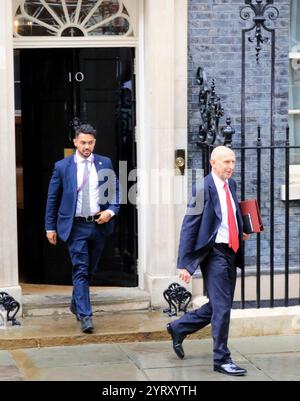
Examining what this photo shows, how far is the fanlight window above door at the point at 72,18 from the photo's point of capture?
923 centimetres

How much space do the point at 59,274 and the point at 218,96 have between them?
2419mm

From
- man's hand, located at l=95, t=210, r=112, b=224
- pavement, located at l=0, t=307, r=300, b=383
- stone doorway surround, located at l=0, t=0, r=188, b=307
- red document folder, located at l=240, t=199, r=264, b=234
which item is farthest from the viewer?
stone doorway surround, located at l=0, t=0, r=188, b=307

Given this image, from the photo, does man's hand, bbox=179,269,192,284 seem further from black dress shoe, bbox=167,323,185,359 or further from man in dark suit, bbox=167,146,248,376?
black dress shoe, bbox=167,323,185,359

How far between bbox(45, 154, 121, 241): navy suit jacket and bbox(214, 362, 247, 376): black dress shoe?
5.71 feet

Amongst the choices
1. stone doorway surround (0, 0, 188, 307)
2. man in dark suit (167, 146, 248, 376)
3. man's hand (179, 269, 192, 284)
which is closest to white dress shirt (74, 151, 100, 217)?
stone doorway surround (0, 0, 188, 307)

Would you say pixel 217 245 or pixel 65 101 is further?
pixel 65 101

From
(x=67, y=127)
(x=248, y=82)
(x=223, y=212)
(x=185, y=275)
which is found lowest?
(x=185, y=275)

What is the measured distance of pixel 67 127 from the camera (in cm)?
962

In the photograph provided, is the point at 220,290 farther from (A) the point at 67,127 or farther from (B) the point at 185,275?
(A) the point at 67,127

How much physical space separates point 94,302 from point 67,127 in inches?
70.6

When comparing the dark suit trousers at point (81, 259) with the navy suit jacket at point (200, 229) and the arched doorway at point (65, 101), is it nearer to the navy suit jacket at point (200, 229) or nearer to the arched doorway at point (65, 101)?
A: the navy suit jacket at point (200, 229)

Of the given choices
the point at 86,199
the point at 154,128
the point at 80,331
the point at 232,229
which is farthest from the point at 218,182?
the point at 80,331

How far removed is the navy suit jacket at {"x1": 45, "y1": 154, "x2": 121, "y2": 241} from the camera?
830 cm

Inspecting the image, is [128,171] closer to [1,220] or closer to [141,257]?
[141,257]
